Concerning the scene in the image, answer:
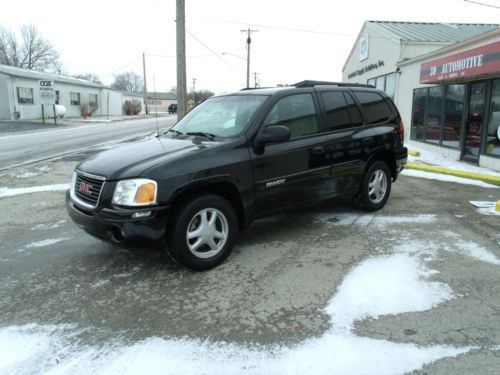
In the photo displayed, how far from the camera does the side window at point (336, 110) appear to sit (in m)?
5.32

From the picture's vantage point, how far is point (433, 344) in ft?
9.59

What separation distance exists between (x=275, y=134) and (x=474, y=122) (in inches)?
369

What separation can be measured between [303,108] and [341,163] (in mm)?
909

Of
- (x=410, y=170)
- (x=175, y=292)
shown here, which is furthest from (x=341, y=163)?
(x=410, y=170)

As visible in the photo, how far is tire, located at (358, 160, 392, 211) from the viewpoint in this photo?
19.6 feet

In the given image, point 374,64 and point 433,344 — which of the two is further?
point 374,64

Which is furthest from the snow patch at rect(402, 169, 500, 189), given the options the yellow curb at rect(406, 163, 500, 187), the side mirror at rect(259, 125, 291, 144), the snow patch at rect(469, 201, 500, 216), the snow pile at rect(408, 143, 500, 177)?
the side mirror at rect(259, 125, 291, 144)

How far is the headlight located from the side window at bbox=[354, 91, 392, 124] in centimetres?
345

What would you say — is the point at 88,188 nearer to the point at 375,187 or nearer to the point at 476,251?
the point at 375,187

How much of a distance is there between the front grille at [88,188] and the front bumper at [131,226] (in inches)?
6.1

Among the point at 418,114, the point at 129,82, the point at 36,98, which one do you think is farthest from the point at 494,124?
the point at 129,82

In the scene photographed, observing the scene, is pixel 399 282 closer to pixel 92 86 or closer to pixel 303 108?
pixel 303 108

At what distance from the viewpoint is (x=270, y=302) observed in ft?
11.6

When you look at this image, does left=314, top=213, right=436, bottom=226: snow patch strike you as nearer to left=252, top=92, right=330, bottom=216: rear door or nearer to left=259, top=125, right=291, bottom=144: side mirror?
left=252, top=92, right=330, bottom=216: rear door
